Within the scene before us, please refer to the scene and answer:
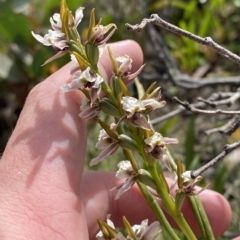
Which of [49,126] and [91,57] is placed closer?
[91,57]

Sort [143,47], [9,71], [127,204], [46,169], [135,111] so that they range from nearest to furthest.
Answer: [135,111], [46,169], [127,204], [9,71], [143,47]

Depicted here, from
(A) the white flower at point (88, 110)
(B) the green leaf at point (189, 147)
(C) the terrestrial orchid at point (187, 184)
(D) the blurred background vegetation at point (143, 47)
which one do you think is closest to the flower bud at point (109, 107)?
(A) the white flower at point (88, 110)

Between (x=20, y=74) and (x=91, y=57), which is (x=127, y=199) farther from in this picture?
(x=20, y=74)

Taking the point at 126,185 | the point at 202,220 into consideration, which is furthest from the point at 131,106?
the point at 202,220

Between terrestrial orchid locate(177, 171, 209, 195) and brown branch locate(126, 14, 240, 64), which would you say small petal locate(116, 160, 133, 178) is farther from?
brown branch locate(126, 14, 240, 64)

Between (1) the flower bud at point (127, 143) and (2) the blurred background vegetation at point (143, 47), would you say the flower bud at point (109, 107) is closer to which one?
(1) the flower bud at point (127, 143)

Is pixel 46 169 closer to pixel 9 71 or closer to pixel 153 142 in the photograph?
pixel 153 142

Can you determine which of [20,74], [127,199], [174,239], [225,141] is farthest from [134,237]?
[20,74]

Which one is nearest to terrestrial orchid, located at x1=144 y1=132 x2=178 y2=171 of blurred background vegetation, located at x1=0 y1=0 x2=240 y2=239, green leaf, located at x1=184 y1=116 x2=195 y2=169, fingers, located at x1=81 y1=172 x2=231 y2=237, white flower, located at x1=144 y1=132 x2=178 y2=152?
white flower, located at x1=144 y1=132 x2=178 y2=152
